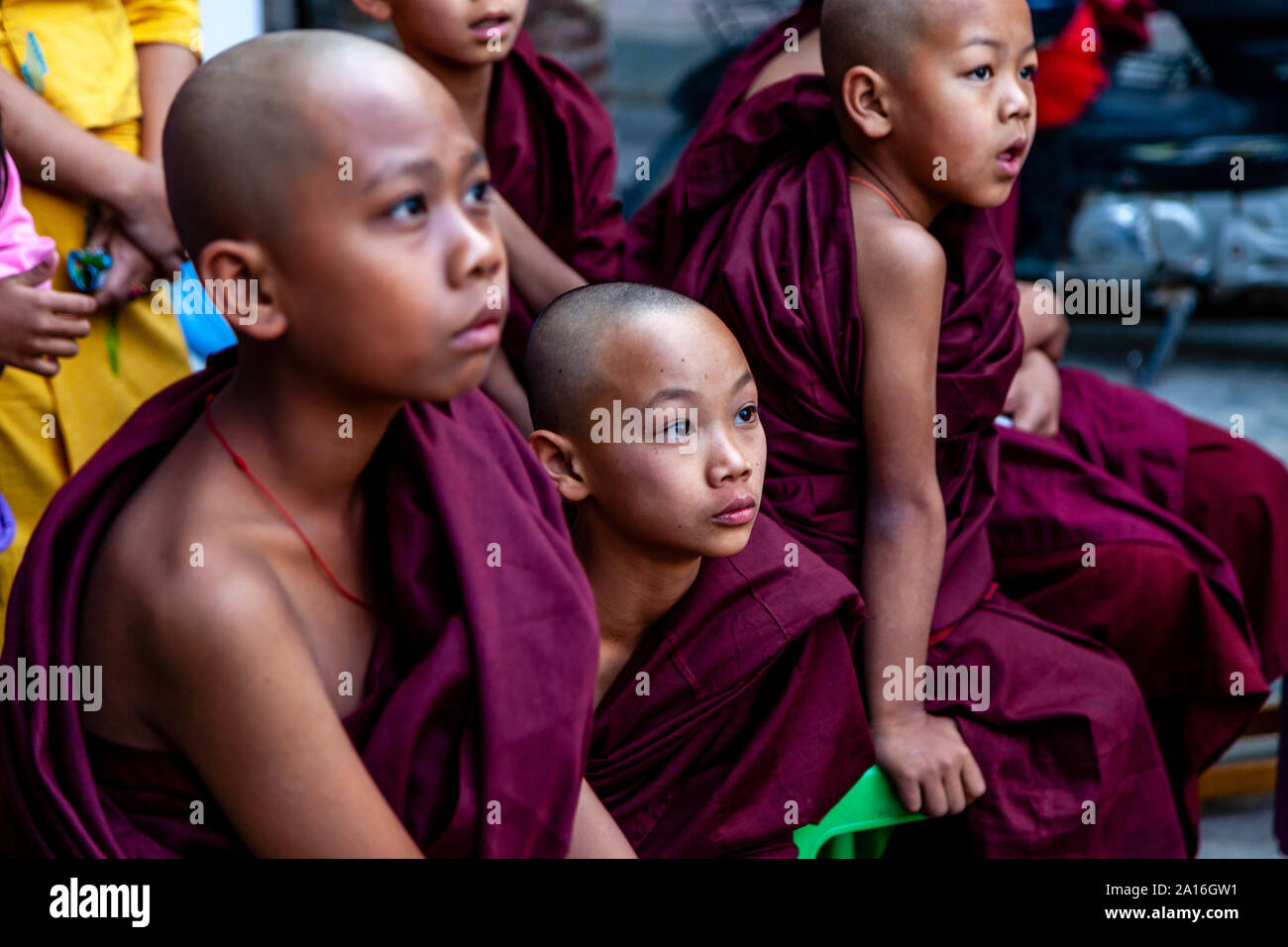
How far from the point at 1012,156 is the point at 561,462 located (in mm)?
739

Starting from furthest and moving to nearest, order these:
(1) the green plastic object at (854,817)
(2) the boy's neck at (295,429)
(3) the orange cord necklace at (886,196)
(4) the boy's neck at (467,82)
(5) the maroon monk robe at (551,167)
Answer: (5) the maroon monk robe at (551,167) < (4) the boy's neck at (467,82) < (3) the orange cord necklace at (886,196) < (1) the green plastic object at (854,817) < (2) the boy's neck at (295,429)

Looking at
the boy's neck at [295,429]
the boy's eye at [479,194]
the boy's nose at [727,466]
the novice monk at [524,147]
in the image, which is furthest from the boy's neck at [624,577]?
the boy's eye at [479,194]

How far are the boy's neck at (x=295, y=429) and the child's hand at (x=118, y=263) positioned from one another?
76cm

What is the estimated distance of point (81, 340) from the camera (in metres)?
1.94

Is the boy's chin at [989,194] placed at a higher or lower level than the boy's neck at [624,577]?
higher

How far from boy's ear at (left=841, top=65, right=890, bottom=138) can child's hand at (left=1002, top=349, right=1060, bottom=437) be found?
0.60 m

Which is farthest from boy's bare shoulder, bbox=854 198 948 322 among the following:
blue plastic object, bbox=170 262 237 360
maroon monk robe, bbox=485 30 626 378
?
blue plastic object, bbox=170 262 237 360

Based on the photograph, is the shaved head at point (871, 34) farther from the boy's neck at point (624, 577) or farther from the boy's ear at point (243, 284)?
the boy's ear at point (243, 284)

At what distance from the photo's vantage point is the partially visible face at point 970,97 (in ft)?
5.93

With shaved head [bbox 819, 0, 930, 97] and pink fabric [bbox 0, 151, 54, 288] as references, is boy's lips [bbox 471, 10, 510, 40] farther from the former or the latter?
pink fabric [bbox 0, 151, 54, 288]

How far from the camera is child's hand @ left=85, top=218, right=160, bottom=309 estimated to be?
191cm

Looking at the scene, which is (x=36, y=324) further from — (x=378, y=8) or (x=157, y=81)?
(x=378, y=8)
